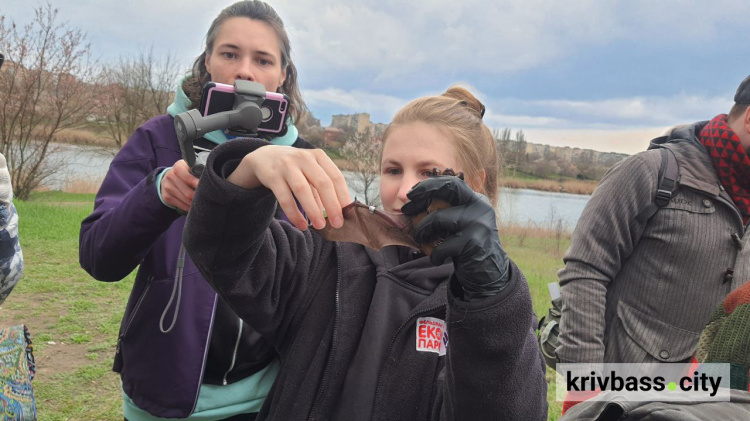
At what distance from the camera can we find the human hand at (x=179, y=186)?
1.41 m

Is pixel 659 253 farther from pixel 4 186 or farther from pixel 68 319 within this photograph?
pixel 68 319

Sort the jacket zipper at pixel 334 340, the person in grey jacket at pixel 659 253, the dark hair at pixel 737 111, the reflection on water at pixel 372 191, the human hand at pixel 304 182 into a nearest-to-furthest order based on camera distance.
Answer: the human hand at pixel 304 182
the jacket zipper at pixel 334 340
the person in grey jacket at pixel 659 253
the dark hair at pixel 737 111
the reflection on water at pixel 372 191

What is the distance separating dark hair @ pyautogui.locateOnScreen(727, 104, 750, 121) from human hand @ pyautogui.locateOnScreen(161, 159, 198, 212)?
8.64 feet

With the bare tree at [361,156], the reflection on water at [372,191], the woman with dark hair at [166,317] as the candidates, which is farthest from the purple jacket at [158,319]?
the bare tree at [361,156]

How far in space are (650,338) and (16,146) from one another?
17614 mm

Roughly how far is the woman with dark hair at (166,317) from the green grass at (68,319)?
310 cm

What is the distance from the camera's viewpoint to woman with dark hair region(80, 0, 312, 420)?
163 centimetres

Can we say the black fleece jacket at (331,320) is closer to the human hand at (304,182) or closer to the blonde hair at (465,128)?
the human hand at (304,182)

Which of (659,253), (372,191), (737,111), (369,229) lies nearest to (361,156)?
(372,191)

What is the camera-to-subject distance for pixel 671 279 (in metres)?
2.42

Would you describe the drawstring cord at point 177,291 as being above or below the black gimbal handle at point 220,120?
below

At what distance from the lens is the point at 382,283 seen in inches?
62.9

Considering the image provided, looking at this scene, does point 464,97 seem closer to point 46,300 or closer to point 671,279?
point 671,279

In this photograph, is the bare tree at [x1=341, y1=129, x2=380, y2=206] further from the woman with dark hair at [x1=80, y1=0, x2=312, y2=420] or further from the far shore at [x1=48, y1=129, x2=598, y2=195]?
the woman with dark hair at [x1=80, y1=0, x2=312, y2=420]
